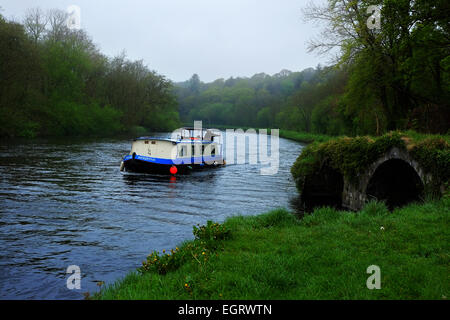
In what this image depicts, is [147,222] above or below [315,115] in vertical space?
below

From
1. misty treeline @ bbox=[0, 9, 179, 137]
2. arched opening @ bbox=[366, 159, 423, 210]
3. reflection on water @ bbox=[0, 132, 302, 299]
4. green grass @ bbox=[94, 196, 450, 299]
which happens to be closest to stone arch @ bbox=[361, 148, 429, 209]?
arched opening @ bbox=[366, 159, 423, 210]

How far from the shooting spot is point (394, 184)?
1523 cm

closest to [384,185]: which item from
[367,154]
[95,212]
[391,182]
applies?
[391,182]

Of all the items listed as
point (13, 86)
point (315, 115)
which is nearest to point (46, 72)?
point (13, 86)

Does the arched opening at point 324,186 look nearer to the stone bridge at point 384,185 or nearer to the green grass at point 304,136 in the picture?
the stone bridge at point 384,185

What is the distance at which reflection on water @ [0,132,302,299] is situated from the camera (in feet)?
25.4

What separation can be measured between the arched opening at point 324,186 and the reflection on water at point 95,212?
0.96m

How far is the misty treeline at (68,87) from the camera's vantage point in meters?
42.1
